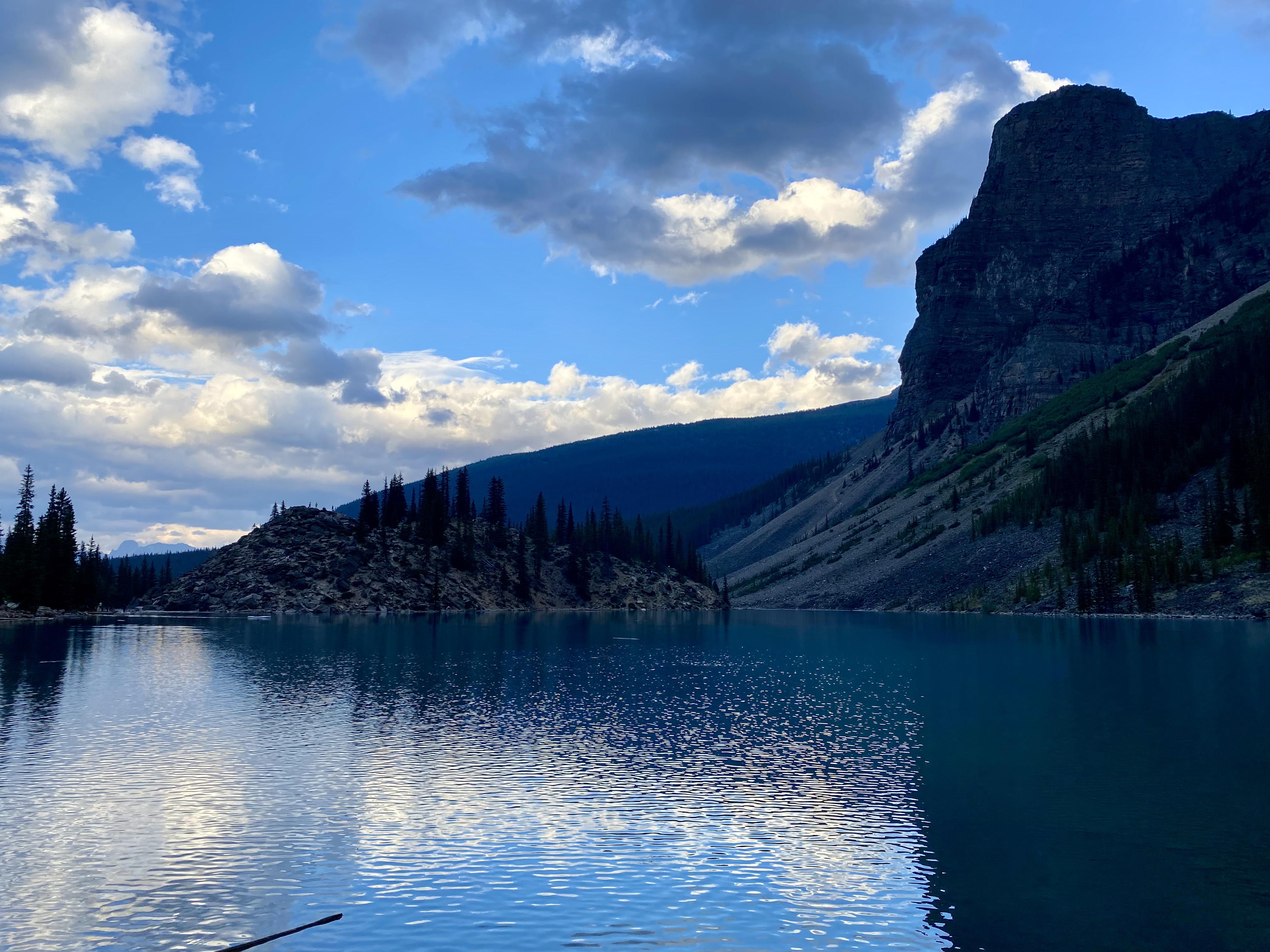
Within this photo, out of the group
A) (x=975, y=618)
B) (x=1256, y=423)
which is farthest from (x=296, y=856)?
(x=1256, y=423)

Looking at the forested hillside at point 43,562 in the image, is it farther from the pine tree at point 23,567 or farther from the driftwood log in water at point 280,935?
the driftwood log in water at point 280,935

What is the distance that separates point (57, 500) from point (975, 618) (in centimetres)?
18911

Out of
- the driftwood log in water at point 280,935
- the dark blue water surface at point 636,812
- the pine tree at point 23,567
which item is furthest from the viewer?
the pine tree at point 23,567

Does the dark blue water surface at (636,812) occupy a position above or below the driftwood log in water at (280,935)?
below

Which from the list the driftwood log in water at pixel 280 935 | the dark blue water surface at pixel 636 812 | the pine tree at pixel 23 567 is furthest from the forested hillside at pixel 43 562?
the driftwood log in water at pixel 280 935

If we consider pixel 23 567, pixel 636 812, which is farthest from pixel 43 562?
pixel 636 812

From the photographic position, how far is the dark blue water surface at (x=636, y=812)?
24969 millimetres

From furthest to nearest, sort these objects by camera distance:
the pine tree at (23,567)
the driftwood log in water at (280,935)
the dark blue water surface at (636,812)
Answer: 1. the pine tree at (23,567)
2. the dark blue water surface at (636,812)
3. the driftwood log in water at (280,935)

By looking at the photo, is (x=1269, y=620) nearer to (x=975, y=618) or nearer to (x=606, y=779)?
(x=975, y=618)

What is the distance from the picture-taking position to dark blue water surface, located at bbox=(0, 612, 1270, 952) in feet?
81.9

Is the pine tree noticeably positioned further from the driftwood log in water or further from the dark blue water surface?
the driftwood log in water

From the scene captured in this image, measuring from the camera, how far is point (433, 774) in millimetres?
42781

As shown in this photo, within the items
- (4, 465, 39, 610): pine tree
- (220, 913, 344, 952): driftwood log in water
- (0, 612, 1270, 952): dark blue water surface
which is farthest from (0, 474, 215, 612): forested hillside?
(220, 913, 344, 952): driftwood log in water

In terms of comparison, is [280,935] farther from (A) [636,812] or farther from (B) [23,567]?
(B) [23,567]
